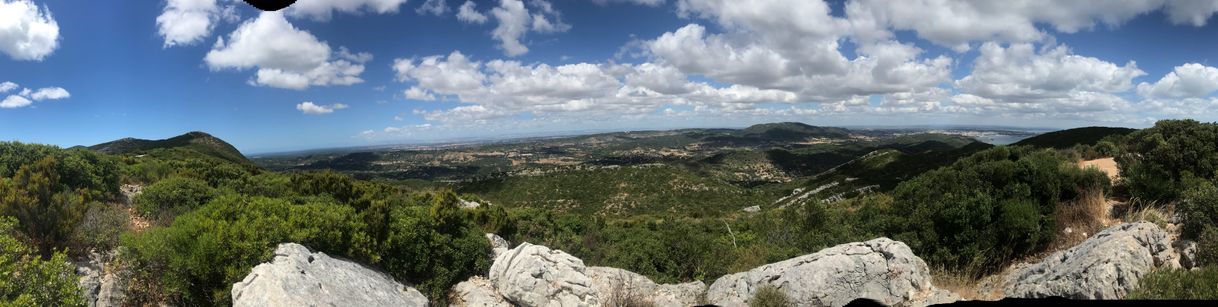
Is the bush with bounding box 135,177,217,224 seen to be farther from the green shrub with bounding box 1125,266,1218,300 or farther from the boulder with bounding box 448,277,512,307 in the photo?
the green shrub with bounding box 1125,266,1218,300

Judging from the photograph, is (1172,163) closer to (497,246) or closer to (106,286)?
(497,246)

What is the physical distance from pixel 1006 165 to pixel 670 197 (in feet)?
214

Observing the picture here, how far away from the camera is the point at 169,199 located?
14.4 metres

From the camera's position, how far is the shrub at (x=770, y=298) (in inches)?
355

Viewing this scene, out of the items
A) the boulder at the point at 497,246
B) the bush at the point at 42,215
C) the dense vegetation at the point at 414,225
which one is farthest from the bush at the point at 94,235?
the boulder at the point at 497,246

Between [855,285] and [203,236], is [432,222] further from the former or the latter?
[855,285]

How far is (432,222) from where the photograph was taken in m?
12.8

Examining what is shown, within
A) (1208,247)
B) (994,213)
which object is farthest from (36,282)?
(994,213)

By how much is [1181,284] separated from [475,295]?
11729 millimetres

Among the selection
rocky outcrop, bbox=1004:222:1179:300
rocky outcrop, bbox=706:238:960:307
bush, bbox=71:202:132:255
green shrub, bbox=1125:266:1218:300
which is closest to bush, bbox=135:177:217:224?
bush, bbox=71:202:132:255

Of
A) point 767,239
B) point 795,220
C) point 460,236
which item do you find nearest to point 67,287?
point 460,236

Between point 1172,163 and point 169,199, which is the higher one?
point 1172,163

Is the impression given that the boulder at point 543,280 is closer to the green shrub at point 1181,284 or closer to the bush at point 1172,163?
the green shrub at point 1181,284

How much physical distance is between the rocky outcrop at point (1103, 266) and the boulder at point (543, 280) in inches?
312
